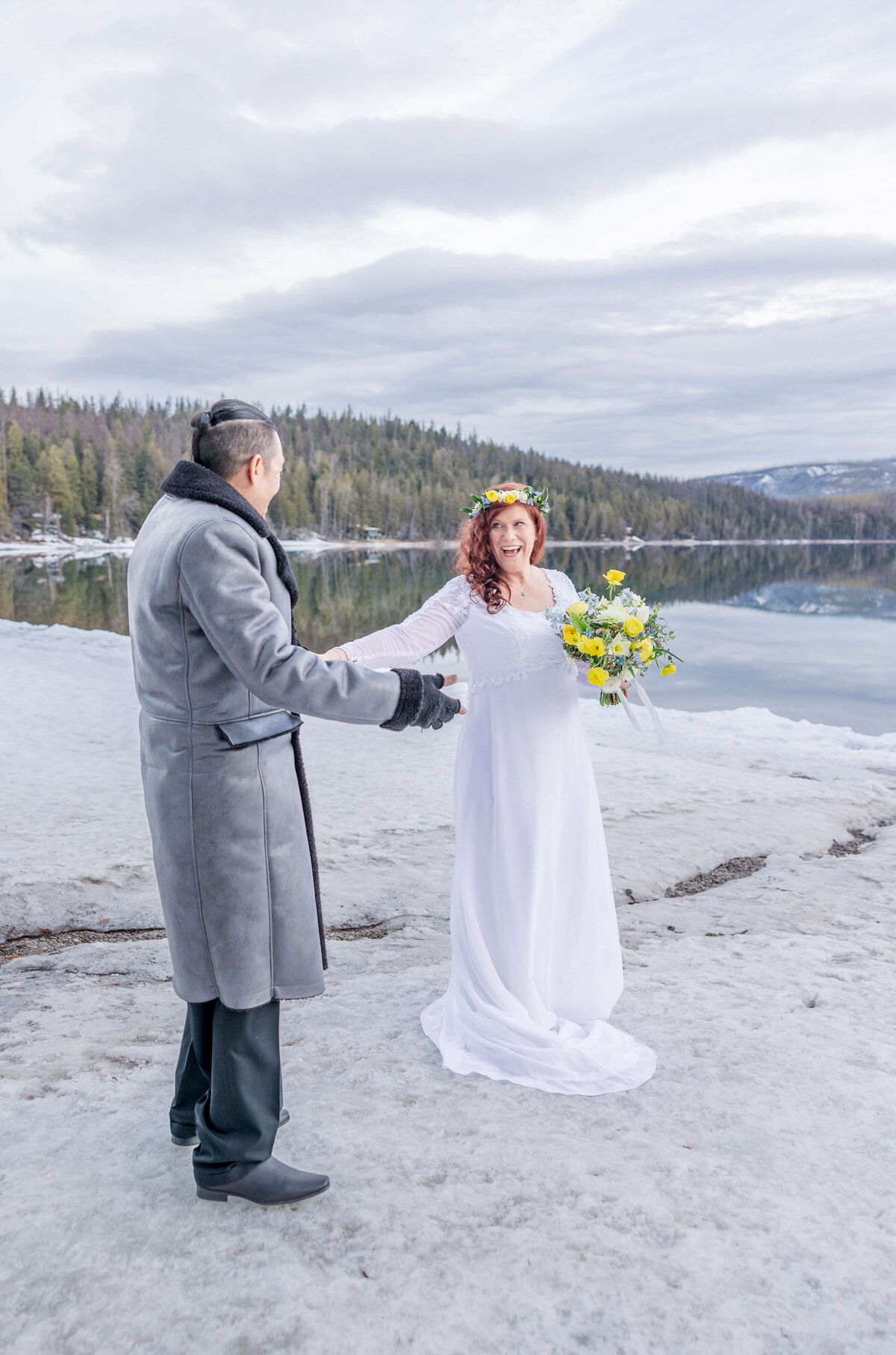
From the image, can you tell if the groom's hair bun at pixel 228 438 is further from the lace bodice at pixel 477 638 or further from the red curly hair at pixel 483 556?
the red curly hair at pixel 483 556

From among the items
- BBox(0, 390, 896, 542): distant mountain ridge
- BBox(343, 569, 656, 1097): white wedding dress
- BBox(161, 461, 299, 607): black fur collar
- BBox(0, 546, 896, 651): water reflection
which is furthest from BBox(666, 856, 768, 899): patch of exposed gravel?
BBox(0, 390, 896, 542): distant mountain ridge

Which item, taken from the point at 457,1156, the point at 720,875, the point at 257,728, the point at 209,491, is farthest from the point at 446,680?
the point at 720,875

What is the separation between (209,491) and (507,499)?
6.73 ft

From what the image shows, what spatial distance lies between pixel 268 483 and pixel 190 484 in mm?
270

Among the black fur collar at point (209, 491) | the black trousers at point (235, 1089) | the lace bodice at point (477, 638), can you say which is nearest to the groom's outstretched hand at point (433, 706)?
the black fur collar at point (209, 491)

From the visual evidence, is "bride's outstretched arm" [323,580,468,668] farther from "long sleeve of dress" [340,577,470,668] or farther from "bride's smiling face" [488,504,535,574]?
"bride's smiling face" [488,504,535,574]

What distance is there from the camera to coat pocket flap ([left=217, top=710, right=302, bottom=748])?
2785 millimetres

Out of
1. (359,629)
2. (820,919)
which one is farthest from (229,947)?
(359,629)

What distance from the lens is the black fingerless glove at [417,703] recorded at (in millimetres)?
2902

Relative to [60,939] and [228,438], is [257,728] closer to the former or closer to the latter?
[228,438]

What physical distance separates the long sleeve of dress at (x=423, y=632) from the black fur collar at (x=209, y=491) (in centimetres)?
173

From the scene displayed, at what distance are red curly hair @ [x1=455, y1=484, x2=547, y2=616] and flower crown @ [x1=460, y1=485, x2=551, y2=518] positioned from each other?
0.06 ft

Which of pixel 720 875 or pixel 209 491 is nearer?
pixel 209 491

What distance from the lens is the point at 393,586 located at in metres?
50.1
